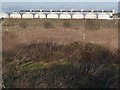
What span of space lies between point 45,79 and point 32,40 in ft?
12.0

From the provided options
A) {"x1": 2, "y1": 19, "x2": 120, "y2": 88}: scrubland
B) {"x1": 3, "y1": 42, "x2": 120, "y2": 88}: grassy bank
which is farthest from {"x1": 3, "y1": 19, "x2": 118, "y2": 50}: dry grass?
{"x1": 3, "y1": 42, "x2": 120, "y2": 88}: grassy bank

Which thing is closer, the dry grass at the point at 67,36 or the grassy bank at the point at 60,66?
the grassy bank at the point at 60,66

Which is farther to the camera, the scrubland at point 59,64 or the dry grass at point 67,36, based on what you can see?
the dry grass at point 67,36

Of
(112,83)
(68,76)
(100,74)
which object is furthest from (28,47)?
(112,83)

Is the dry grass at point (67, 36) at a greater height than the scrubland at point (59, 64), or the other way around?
the dry grass at point (67, 36)

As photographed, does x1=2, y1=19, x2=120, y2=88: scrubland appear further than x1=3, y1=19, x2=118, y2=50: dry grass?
No

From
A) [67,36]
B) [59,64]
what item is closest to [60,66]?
[59,64]

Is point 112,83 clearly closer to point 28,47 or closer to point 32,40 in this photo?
point 28,47

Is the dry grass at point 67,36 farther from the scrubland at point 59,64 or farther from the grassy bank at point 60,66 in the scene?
the grassy bank at point 60,66

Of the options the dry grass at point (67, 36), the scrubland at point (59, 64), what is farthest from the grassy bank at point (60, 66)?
the dry grass at point (67, 36)

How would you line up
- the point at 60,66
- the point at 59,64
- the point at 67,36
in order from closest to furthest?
the point at 60,66, the point at 59,64, the point at 67,36

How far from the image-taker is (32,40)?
7.91 m

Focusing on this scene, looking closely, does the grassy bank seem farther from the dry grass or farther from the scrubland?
the dry grass

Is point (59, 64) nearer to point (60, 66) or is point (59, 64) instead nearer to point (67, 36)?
point (60, 66)
